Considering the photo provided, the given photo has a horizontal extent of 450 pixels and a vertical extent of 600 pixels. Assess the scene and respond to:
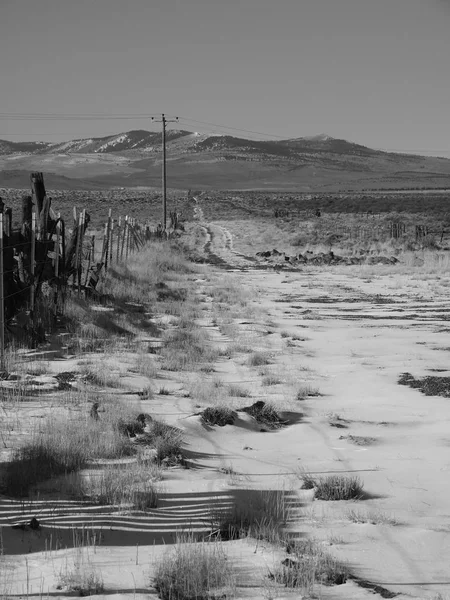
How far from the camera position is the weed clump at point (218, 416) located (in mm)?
8188

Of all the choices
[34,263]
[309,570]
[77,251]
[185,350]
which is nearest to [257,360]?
[185,350]

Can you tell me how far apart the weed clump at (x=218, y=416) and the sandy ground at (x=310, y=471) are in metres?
0.10

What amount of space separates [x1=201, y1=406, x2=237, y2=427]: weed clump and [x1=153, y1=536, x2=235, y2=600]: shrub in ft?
→ 11.5

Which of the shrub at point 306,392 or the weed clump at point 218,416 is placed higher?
the weed clump at point 218,416

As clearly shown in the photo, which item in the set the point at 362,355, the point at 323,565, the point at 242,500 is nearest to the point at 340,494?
the point at 242,500

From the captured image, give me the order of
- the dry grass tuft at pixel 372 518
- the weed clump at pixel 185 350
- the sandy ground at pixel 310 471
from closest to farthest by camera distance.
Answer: the sandy ground at pixel 310 471, the dry grass tuft at pixel 372 518, the weed clump at pixel 185 350

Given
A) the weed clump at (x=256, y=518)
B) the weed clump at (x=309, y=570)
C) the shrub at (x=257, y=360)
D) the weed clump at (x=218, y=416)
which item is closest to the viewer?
the weed clump at (x=309, y=570)

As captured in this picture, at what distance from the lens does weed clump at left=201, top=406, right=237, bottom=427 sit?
8.19m

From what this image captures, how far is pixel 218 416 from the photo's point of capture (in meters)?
8.22

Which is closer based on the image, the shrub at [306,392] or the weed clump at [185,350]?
the shrub at [306,392]

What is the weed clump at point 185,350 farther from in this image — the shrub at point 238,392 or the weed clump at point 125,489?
the weed clump at point 125,489

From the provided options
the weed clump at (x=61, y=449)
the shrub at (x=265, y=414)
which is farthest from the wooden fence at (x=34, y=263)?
the shrub at (x=265, y=414)

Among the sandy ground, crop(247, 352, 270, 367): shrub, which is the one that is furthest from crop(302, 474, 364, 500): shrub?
crop(247, 352, 270, 367): shrub

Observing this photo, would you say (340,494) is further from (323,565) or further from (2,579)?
(2,579)
